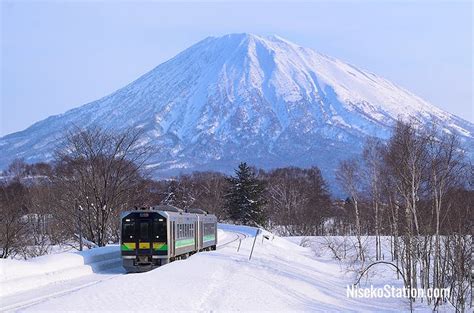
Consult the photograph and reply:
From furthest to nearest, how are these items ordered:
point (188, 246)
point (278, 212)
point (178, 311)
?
1. point (278, 212)
2. point (188, 246)
3. point (178, 311)

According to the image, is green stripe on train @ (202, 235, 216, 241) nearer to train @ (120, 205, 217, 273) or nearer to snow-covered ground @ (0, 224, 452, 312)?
snow-covered ground @ (0, 224, 452, 312)

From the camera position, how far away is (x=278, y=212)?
85.6 m

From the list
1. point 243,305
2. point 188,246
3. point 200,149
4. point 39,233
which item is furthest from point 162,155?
point 243,305

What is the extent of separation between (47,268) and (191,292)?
255 inches

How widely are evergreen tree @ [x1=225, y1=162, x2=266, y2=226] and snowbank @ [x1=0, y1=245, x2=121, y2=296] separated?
46241mm

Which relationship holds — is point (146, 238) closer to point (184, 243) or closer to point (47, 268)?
point (184, 243)

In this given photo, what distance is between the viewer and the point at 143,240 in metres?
27.4

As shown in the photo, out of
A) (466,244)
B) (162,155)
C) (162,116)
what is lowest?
(466,244)

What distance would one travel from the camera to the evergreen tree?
74.9 meters

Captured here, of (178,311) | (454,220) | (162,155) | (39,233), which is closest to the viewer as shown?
(178,311)

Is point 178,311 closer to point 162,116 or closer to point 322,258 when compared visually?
point 322,258

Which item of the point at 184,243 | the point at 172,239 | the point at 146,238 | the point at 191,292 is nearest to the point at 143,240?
the point at 146,238

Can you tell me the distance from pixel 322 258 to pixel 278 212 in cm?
3493

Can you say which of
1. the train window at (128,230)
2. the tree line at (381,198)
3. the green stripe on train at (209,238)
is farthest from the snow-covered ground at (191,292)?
the green stripe on train at (209,238)
